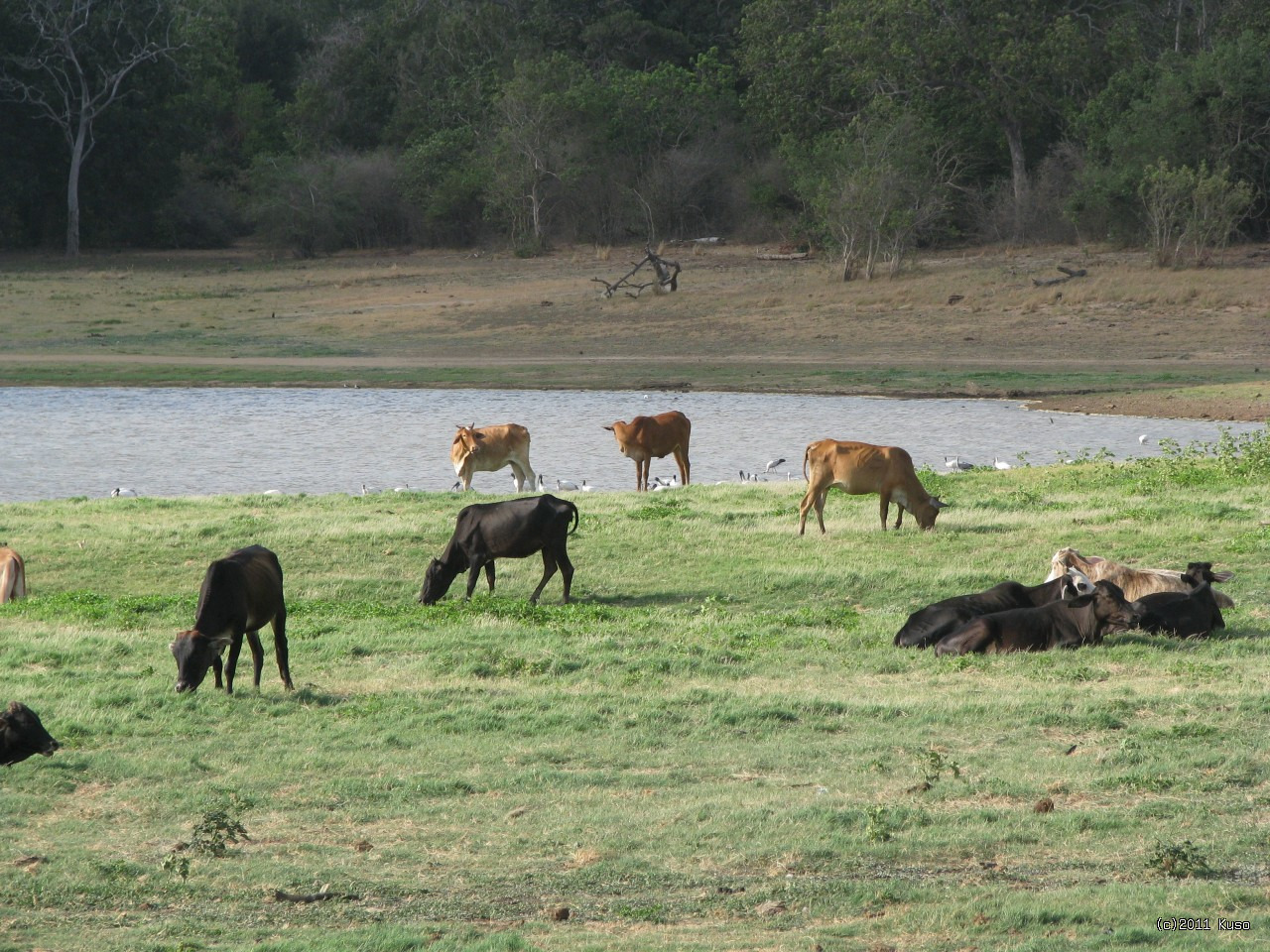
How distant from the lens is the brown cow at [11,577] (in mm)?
12312

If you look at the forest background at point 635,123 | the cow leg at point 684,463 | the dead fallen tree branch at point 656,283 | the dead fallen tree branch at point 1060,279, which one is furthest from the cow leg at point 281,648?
the forest background at point 635,123

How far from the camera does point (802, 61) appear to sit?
5094 centimetres

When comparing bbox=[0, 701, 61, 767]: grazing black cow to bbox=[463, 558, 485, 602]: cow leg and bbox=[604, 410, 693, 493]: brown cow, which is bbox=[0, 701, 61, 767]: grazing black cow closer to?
bbox=[463, 558, 485, 602]: cow leg

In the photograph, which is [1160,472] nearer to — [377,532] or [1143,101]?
[377,532]

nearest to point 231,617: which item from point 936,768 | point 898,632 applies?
point 936,768

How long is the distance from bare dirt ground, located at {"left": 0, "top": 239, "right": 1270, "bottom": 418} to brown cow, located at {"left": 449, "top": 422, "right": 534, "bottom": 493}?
10434mm

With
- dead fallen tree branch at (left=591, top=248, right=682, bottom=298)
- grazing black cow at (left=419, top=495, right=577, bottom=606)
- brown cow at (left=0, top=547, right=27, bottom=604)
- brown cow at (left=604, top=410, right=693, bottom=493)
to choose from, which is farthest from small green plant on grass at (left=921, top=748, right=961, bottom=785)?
dead fallen tree branch at (left=591, top=248, right=682, bottom=298)

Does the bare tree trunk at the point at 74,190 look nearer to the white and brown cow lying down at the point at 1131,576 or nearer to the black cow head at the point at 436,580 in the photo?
the black cow head at the point at 436,580

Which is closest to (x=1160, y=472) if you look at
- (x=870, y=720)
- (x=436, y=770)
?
(x=870, y=720)

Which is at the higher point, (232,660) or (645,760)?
(232,660)

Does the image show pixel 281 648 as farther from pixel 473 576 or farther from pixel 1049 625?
pixel 1049 625

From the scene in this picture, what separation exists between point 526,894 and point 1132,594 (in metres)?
6.23

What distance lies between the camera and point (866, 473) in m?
13.5

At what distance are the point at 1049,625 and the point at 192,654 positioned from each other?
523 centimetres
